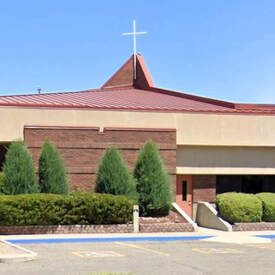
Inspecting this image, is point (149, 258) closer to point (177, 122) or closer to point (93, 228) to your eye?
point (93, 228)

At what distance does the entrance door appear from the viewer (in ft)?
99.2

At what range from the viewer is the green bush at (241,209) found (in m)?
26.9

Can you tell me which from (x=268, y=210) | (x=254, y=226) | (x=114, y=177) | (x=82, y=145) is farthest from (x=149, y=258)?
(x=268, y=210)

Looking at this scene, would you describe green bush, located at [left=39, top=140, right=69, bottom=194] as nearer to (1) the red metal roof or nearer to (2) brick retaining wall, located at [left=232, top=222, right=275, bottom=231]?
(1) the red metal roof

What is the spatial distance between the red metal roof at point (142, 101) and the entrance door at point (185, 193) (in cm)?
334

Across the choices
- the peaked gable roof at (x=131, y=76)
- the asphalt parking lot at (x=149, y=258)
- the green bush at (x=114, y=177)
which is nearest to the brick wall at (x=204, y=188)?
the green bush at (x=114, y=177)

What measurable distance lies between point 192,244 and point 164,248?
1.88 metres

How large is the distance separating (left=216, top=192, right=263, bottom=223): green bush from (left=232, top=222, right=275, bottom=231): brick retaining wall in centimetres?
24

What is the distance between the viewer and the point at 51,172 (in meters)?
25.6

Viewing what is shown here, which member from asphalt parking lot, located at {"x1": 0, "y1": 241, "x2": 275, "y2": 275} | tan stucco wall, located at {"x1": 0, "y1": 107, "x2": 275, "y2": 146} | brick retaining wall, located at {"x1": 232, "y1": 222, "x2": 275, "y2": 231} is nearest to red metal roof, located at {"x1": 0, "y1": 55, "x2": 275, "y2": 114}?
tan stucco wall, located at {"x1": 0, "y1": 107, "x2": 275, "y2": 146}

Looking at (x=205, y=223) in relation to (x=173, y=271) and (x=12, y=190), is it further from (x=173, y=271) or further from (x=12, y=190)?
(x=173, y=271)

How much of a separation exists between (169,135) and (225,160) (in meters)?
3.50

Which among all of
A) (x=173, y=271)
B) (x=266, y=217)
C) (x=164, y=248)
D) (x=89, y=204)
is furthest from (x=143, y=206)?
(x=173, y=271)

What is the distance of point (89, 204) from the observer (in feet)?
79.4
